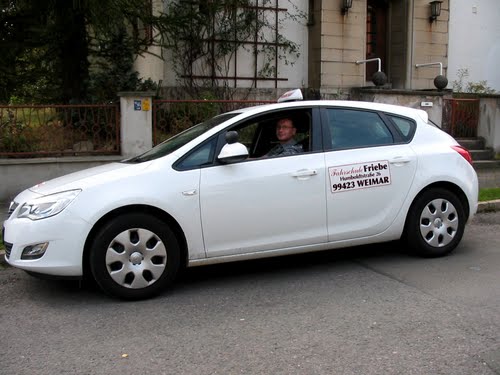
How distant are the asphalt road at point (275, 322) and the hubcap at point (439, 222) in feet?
0.76

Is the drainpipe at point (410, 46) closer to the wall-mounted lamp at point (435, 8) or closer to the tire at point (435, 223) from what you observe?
the wall-mounted lamp at point (435, 8)

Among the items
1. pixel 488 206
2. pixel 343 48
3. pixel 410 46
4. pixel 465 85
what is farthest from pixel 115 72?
pixel 465 85

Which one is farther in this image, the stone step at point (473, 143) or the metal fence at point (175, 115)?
the stone step at point (473, 143)

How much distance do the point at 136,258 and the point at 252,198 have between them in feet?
3.72

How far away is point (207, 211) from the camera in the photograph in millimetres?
4828

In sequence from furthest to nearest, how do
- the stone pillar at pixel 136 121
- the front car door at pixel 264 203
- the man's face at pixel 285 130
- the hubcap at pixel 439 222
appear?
the stone pillar at pixel 136 121 < the hubcap at pixel 439 222 < the man's face at pixel 285 130 < the front car door at pixel 264 203

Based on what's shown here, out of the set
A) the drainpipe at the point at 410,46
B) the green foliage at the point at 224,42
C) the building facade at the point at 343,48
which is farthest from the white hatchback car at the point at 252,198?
the drainpipe at the point at 410,46

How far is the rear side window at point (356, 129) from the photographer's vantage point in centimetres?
547

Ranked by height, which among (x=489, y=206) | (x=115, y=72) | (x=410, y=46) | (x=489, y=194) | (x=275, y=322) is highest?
(x=410, y=46)

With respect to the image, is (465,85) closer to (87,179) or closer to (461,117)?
(461,117)

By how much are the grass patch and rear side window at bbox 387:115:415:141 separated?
3447 millimetres

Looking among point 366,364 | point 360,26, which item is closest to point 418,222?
point 366,364

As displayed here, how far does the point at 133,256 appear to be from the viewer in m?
4.62

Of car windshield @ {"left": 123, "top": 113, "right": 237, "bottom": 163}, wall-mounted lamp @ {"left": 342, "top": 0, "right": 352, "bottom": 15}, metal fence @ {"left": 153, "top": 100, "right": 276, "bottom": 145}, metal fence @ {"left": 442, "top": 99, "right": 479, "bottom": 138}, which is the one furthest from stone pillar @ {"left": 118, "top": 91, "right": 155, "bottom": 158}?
wall-mounted lamp @ {"left": 342, "top": 0, "right": 352, "bottom": 15}
